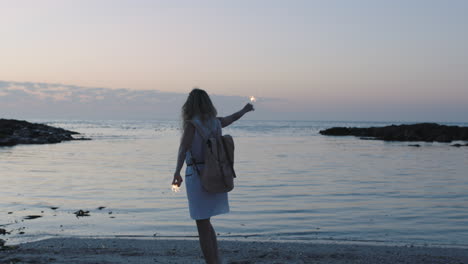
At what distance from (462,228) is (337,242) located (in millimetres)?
3211

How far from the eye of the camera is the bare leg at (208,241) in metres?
5.28

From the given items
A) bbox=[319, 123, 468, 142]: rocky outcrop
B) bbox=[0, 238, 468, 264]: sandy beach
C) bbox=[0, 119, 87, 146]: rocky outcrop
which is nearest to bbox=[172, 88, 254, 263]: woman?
bbox=[0, 238, 468, 264]: sandy beach

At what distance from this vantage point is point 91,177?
60.0 ft

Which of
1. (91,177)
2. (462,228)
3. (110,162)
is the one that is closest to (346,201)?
(462,228)

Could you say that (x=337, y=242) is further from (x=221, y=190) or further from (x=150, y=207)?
(x=150, y=207)

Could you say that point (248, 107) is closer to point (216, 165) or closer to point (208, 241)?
point (216, 165)

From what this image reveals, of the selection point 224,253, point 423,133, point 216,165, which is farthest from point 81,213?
point 423,133

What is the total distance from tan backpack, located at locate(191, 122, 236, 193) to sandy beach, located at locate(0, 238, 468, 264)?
2.02 m

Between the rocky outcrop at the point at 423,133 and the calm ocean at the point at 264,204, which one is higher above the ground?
the rocky outcrop at the point at 423,133

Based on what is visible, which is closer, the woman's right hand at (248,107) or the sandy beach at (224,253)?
the woman's right hand at (248,107)

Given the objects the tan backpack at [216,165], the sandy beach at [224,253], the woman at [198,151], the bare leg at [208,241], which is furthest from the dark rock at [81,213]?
the tan backpack at [216,165]

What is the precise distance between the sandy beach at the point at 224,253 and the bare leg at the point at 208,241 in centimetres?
129

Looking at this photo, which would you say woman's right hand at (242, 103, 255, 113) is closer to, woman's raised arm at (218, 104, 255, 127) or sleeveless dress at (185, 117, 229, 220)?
woman's raised arm at (218, 104, 255, 127)

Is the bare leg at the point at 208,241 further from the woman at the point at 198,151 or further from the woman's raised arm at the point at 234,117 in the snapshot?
the woman's raised arm at the point at 234,117
